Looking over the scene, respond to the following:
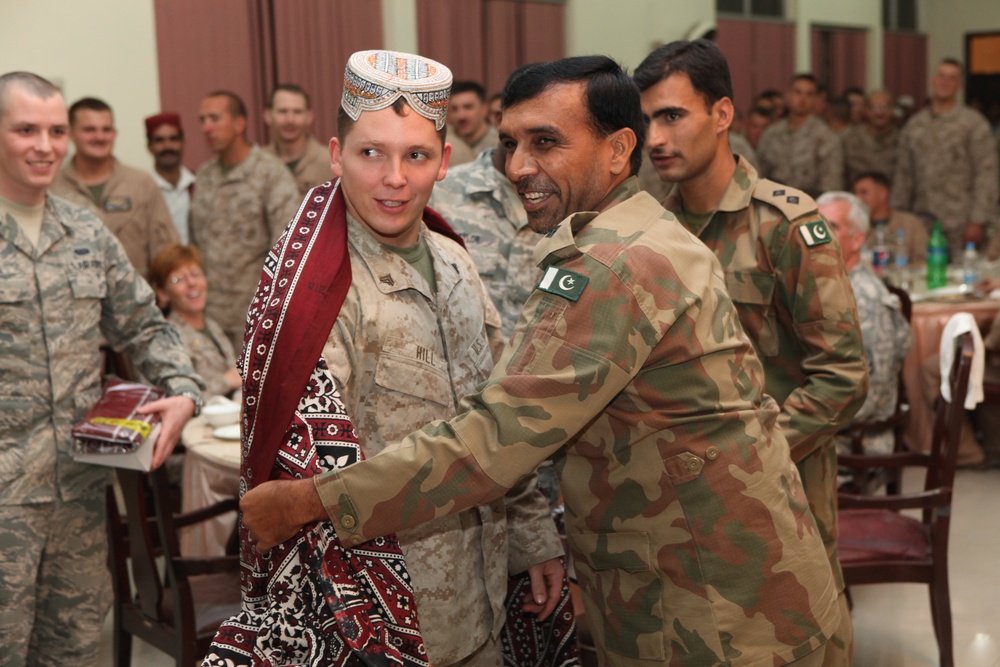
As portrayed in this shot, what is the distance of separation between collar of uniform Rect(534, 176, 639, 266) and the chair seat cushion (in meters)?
1.87

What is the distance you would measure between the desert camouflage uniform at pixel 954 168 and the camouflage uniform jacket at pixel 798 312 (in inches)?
265

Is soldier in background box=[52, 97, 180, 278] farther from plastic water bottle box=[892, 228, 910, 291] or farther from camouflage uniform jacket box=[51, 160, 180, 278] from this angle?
plastic water bottle box=[892, 228, 910, 291]

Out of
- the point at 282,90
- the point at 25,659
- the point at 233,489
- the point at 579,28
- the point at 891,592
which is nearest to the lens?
the point at 25,659

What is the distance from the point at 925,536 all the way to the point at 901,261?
3403 mm

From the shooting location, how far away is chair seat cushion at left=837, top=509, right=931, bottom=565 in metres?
3.22

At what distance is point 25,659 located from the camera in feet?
8.74

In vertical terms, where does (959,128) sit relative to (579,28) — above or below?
below

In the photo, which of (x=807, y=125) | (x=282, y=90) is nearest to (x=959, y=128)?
(x=807, y=125)

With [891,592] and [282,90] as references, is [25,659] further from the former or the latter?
[282,90]

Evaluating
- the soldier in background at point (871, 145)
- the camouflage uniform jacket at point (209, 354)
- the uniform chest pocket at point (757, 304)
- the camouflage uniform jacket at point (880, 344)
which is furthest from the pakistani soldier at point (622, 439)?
the soldier in background at point (871, 145)

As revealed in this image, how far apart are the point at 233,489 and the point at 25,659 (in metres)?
0.94

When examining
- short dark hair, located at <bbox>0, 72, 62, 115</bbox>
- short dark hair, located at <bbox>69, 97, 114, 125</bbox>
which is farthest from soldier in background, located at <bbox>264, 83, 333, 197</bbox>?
short dark hair, located at <bbox>0, 72, 62, 115</bbox>

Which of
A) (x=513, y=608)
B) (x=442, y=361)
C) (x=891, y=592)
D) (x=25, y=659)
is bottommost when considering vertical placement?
(x=891, y=592)

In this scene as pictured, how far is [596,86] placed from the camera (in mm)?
1679
